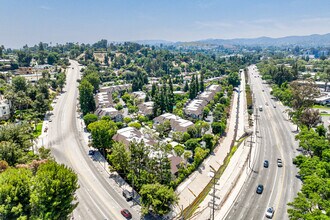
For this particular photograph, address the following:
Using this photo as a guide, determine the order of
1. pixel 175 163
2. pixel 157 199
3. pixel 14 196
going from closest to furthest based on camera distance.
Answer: pixel 14 196, pixel 157 199, pixel 175 163

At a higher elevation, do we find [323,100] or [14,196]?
[14,196]

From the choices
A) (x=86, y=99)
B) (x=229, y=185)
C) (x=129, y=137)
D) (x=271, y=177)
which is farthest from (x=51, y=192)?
(x=86, y=99)

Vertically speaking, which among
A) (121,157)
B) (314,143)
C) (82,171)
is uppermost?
(314,143)

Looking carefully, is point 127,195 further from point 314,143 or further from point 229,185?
point 314,143

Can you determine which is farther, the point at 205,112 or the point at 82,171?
the point at 205,112

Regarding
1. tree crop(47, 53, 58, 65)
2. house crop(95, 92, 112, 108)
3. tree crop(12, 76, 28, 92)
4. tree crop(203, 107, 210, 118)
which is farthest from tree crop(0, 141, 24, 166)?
tree crop(47, 53, 58, 65)

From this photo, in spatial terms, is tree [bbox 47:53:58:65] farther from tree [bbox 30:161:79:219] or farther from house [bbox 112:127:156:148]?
tree [bbox 30:161:79:219]

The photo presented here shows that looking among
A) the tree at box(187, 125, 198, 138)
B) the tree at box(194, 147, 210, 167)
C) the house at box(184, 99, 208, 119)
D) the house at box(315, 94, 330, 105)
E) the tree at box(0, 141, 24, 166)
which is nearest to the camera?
the tree at box(0, 141, 24, 166)

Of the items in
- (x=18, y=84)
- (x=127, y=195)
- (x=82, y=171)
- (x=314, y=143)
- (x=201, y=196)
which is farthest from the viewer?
(x=18, y=84)
